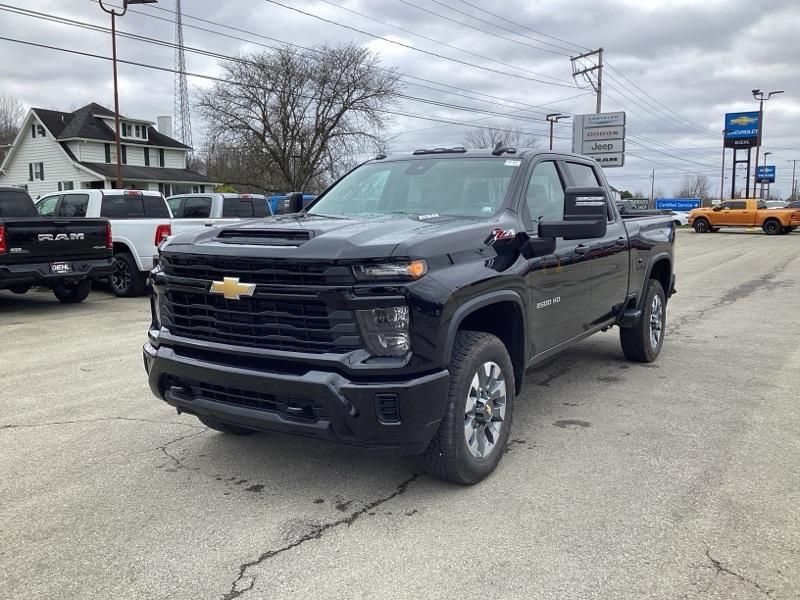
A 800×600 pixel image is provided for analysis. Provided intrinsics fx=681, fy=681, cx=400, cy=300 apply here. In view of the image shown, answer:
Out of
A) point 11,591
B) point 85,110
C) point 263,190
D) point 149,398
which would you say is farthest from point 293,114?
point 11,591

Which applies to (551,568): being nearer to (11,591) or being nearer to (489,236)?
(489,236)

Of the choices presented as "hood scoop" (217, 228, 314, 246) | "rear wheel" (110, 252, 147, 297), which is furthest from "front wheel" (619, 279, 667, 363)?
"rear wheel" (110, 252, 147, 297)

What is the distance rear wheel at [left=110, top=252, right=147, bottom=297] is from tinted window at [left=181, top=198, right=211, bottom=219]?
112 inches

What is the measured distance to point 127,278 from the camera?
39.9ft

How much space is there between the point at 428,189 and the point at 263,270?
1733 millimetres

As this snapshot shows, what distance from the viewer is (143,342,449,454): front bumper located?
10.5 ft

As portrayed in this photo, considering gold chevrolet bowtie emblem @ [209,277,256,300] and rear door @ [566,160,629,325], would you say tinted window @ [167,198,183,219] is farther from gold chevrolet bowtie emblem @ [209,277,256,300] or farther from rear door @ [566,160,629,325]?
gold chevrolet bowtie emblem @ [209,277,256,300]

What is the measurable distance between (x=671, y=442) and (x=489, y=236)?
1.94 m

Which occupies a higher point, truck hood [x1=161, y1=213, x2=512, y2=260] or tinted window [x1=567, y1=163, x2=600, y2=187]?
tinted window [x1=567, y1=163, x2=600, y2=187]

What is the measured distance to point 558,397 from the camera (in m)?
5.64

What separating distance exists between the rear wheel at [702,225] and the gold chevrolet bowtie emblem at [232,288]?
1489 inches

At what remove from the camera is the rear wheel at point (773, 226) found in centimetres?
3428

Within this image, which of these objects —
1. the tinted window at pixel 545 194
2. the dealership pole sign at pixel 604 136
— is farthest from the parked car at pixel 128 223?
the dealership pole sign at pixel 604 136

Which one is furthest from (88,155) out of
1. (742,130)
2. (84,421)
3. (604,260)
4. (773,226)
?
(742,130)
